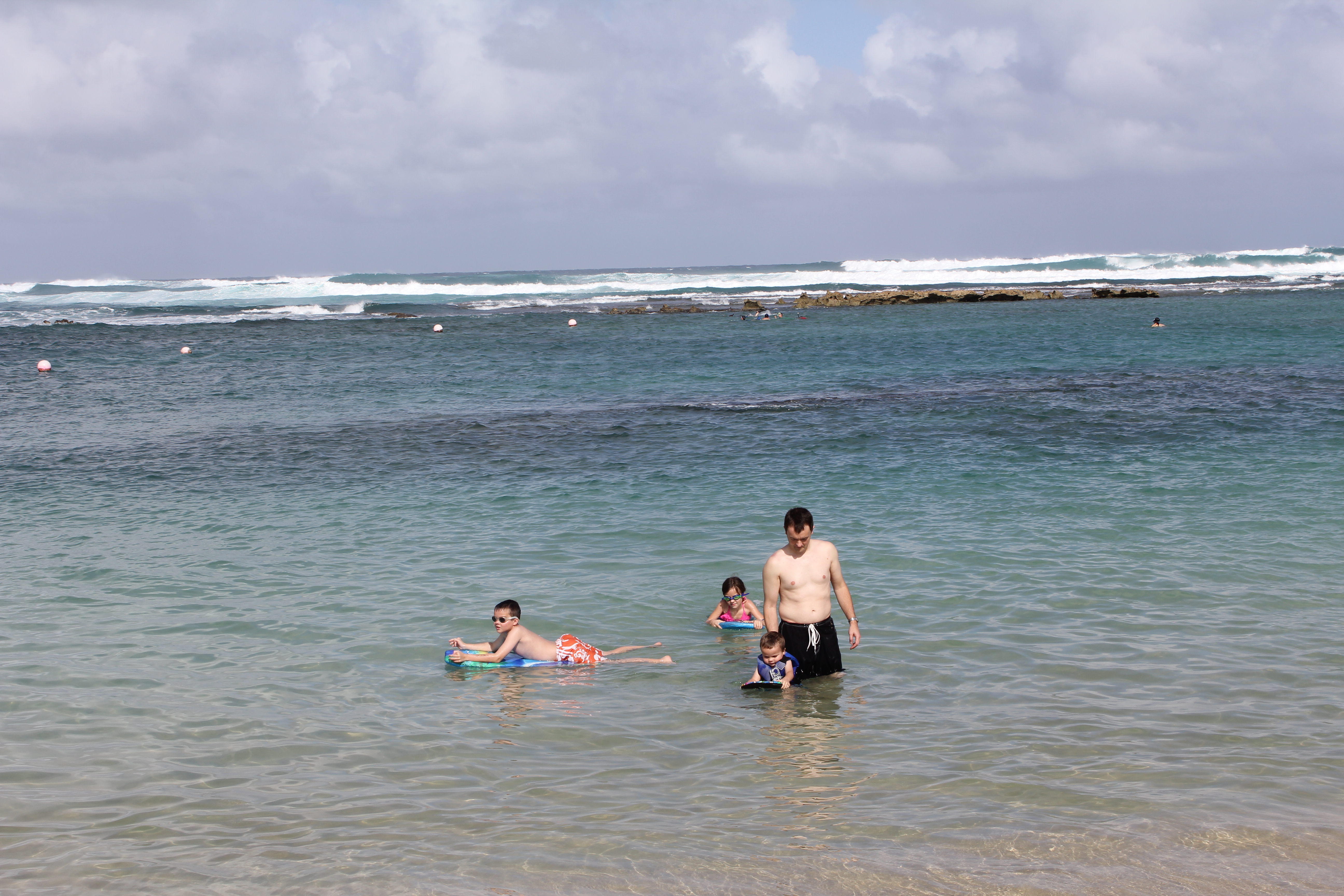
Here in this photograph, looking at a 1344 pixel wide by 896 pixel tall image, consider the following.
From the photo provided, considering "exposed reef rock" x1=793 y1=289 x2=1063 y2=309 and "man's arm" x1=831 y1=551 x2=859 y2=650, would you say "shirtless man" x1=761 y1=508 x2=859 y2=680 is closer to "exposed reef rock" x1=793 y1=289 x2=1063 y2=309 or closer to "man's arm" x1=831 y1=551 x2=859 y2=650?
"man's arm" x1=831 y1=551 x2=859 y2=650

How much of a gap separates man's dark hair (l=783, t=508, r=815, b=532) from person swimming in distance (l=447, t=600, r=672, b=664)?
71.4 inches

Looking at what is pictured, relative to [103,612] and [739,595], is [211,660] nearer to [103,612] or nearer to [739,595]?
[103,612]

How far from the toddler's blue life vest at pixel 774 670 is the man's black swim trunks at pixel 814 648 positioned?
14 cm

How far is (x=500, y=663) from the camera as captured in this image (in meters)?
9.15

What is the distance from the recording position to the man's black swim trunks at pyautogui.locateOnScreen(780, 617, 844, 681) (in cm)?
845

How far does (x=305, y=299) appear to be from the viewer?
306 ft

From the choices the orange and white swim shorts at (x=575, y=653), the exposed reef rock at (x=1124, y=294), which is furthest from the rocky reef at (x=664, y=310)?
the orange and white swim shorts at (x=575, y=653)

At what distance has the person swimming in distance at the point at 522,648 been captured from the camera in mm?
9094

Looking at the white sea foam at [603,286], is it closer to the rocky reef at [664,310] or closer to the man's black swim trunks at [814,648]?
the rocky reef at [664,310]

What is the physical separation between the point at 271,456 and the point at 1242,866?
17.1 m

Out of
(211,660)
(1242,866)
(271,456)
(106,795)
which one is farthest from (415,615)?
(271,456)

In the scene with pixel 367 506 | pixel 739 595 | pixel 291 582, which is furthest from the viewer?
pixel 367 506

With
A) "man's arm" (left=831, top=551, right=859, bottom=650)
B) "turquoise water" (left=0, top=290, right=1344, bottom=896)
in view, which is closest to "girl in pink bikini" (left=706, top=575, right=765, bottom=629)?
"turquoise water" (left=0, top=290, right=1344, bottom=896)

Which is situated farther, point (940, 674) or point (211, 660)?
point (211, 660)
